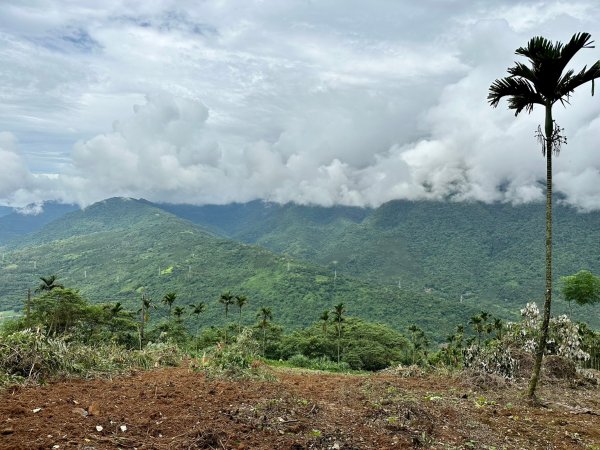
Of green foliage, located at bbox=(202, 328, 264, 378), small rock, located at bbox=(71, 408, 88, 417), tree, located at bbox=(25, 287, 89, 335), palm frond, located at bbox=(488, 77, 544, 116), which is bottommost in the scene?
tree, located at bbox=(25, 287, 89, 335)

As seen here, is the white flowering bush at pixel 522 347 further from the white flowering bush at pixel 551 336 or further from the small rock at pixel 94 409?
the small rock at pixel 94 409

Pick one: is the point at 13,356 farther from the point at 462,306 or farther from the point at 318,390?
the point at 462,306

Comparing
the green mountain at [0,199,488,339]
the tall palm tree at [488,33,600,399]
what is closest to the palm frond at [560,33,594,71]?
the tall palm tree at [488,33,600,399]

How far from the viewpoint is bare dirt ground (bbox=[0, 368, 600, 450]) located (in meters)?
6.51

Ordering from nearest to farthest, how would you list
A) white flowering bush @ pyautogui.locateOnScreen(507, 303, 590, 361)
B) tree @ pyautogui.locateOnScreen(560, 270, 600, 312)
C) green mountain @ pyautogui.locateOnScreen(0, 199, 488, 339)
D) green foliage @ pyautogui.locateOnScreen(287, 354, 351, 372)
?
white flowering bush @ pyautogui.locateOnScreen(507, 303, 590, 361)
green foliage @ pyautogui.locateOnScreen(287, 354, 351, 372)
tree @ pyautogui.locateOnScreen(560, 270, 600, 312)
green mountain @ pyautogui.locateOnScreen(0, 199, 488, 339)

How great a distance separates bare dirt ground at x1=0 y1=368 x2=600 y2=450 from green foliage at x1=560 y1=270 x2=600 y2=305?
102 ft

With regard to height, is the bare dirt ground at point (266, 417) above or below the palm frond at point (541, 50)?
below

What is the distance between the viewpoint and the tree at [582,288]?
3791 centimetres

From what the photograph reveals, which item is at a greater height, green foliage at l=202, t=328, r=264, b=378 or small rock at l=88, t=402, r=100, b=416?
small rock at l=88, t=402, r=100, b=416

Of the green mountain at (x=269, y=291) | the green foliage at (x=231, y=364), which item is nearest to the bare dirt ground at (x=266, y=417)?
the green foliage at (x=231, y=364)

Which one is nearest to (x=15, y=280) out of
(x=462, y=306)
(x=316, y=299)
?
(x=316, y=299)

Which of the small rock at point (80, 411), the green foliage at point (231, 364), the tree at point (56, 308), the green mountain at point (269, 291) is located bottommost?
the green mountain at point (269, 291)

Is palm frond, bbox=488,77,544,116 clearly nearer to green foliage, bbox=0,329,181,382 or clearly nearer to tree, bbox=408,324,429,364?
green foliage, bbox=0,329,181,382

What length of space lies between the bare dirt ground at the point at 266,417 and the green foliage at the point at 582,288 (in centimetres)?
3121
